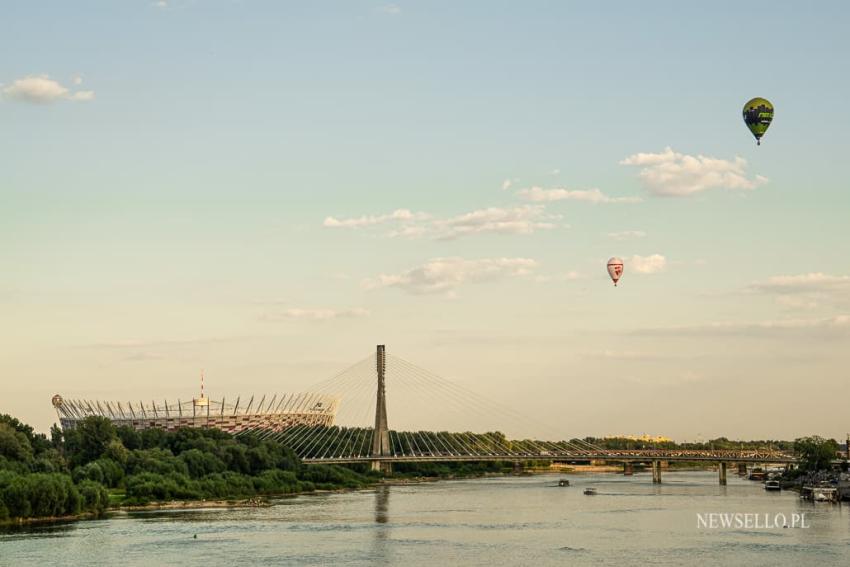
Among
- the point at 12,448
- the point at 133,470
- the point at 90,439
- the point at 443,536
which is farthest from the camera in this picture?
the point at 90,439

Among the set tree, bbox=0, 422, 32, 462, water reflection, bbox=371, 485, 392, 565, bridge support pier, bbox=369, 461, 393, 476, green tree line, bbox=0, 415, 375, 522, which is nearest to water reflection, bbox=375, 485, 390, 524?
water reflection, bbox=371, 485, 392, 565

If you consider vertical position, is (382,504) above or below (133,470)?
below

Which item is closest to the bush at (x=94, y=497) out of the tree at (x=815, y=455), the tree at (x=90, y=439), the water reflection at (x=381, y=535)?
the water reflection at (x=381, y=535)

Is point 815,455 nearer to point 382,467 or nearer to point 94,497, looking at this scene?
point 382,467

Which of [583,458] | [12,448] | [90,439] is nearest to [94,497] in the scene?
[12,448]

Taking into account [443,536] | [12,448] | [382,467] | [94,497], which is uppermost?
[12,448]

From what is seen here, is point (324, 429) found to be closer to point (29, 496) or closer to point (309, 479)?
point (309, 479)
